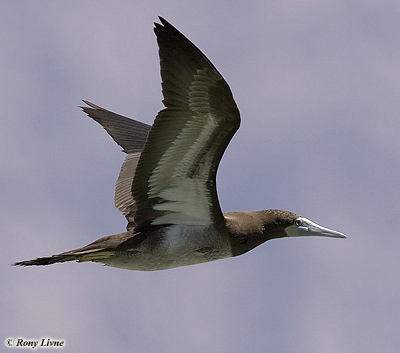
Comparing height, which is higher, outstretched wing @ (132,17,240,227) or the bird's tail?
outstretched wing @ (132,17,240,227)

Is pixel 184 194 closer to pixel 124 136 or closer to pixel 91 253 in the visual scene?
pixel 91 253

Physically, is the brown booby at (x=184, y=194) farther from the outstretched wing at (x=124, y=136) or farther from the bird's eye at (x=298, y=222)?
the outstretched wing at (x=124, y=136)

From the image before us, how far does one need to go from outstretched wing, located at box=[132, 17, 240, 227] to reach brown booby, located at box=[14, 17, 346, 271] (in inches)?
0.4

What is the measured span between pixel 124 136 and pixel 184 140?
3.14 m

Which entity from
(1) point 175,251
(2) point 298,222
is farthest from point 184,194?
(2) point 298,222

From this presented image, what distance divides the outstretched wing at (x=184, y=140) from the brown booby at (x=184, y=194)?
11mm

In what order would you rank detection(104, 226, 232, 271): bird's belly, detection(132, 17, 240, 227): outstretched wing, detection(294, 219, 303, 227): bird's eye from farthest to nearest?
detection(294, 219, 303, 227): bird's eye, detection(104, 226, 232, 271): bird's belly, detection(132, 17, 240, 227): outstretched wing

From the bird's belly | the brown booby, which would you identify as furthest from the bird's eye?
the bird's belly

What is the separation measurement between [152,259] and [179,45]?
9.05 feet

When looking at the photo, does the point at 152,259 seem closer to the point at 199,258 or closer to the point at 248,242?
the point at 199,258

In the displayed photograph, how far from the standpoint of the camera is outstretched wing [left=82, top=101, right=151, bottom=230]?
12188 mm

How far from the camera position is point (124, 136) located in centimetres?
1306

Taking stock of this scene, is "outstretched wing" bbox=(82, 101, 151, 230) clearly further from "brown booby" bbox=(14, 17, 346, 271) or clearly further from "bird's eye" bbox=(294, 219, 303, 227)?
"bird's eye" bbox=(294, 219, 303, 227)

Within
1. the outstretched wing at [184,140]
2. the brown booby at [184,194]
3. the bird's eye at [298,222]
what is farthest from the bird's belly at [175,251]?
the bird's eye at [298,222]
